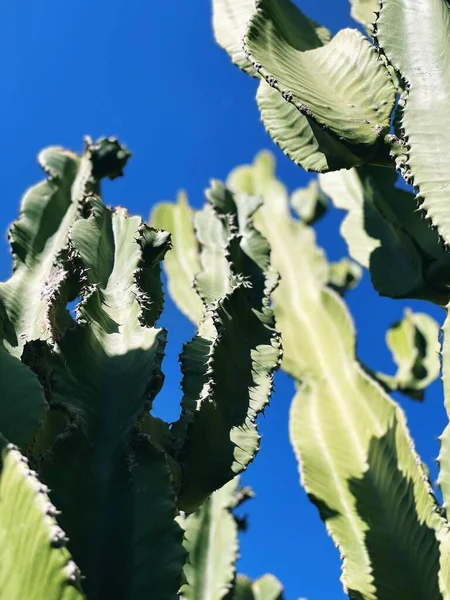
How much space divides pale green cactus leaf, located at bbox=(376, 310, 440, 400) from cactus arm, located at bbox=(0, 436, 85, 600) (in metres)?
2.95

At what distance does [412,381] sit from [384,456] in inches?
54.5

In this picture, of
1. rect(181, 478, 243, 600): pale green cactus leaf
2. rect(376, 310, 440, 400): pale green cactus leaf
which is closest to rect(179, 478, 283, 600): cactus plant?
rect(181, 478, 243, 600): pale green cactus leaf

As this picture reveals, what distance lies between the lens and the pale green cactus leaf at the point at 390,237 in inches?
90.5

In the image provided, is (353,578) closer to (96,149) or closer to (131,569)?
(131,569)

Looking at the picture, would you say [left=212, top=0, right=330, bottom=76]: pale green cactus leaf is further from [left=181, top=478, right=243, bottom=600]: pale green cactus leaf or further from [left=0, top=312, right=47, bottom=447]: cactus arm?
[left=181, top=478, right=243, bottom=600]: pale green cactus leaf

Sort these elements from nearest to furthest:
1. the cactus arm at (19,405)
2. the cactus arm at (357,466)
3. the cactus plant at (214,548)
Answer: the cactus arm at (19,405), the cactus arm at (357,466), the cactus plant at (214,548)

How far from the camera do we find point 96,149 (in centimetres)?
266

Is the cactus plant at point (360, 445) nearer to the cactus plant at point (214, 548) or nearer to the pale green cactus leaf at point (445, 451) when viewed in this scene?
the pale green cactus leaf at point (445, 451)

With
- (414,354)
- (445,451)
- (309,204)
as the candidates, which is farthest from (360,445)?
(309,204)

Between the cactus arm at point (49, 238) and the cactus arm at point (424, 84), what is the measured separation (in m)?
1.03

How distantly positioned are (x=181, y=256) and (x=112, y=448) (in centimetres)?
261

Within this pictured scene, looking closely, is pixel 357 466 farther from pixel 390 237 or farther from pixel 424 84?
pixel 424 84

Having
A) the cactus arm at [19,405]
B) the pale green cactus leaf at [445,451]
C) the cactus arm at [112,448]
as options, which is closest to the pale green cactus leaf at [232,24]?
the cactus arm at [112,448]

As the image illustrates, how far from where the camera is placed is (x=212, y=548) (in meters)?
2.65
